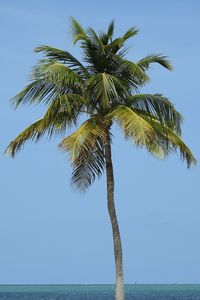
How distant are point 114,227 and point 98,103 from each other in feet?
13.1

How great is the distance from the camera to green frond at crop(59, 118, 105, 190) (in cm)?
2330

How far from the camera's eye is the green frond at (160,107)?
81.6 feet

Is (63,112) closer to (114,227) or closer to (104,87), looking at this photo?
(104,87)

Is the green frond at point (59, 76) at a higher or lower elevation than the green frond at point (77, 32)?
lower

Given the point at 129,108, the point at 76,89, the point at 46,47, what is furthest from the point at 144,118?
the point at 46,47

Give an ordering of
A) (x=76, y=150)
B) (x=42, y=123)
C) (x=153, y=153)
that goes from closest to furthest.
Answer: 1. (x=76, y=150)
2. (x=42, y=123)
3. (x=153, y=153)

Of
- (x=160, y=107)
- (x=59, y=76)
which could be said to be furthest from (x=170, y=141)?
(x=59, y=76)

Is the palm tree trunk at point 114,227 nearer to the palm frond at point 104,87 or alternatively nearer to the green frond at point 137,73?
the palm frond at point 104,87

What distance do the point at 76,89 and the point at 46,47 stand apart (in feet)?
5.49

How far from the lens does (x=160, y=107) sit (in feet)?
81.6

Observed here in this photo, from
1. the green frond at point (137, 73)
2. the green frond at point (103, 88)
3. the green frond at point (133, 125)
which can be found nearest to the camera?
the green frond at point (133, 125)

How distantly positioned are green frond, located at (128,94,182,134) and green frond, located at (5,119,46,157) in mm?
3089

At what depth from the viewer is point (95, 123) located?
24219 mm

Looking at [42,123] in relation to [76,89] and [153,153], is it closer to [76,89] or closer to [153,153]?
[76,89]
